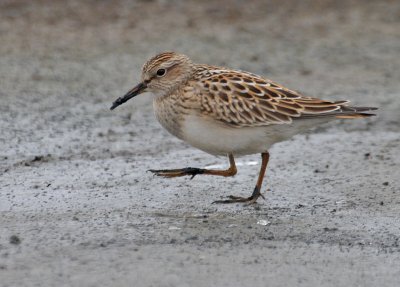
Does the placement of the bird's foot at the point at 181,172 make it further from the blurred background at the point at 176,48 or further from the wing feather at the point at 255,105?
the blurred background at the point at 176,48

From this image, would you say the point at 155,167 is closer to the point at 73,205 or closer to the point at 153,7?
the point at 73,205

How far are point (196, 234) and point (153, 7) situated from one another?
27.0ft

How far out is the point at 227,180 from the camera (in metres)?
→ 9.30

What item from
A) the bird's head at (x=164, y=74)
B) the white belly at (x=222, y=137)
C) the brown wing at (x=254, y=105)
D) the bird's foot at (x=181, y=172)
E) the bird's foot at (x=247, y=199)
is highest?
the bird's head at (x=164, y=74)

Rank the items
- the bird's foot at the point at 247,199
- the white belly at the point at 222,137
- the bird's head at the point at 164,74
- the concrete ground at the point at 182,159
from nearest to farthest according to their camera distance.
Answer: the concrete ground at the point at 182,159 → the white belly at the point at 222,137 → the bird's foot at the point at 247,199 → the bird's head at the point at 164,74

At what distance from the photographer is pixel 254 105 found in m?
8.43

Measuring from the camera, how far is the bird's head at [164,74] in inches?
346

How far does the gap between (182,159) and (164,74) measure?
137cm

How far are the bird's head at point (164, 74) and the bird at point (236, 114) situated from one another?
0.26ft

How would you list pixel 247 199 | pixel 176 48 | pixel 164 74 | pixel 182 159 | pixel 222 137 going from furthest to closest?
pixel 176 48, pixel 182 159, pixel 164 74, pixel 247 199, pixel 222 137

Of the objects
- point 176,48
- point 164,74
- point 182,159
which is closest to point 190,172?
point 164,74

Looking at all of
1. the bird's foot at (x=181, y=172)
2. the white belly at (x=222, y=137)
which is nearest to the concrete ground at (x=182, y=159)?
the bird's foot at (x=181, y=172)

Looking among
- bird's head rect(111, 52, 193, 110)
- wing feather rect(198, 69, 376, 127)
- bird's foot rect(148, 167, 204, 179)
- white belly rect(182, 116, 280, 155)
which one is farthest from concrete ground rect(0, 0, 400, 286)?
bird's head rect(111, 52, 193, 110)

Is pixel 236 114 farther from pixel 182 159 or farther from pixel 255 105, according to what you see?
pixel 182 159
